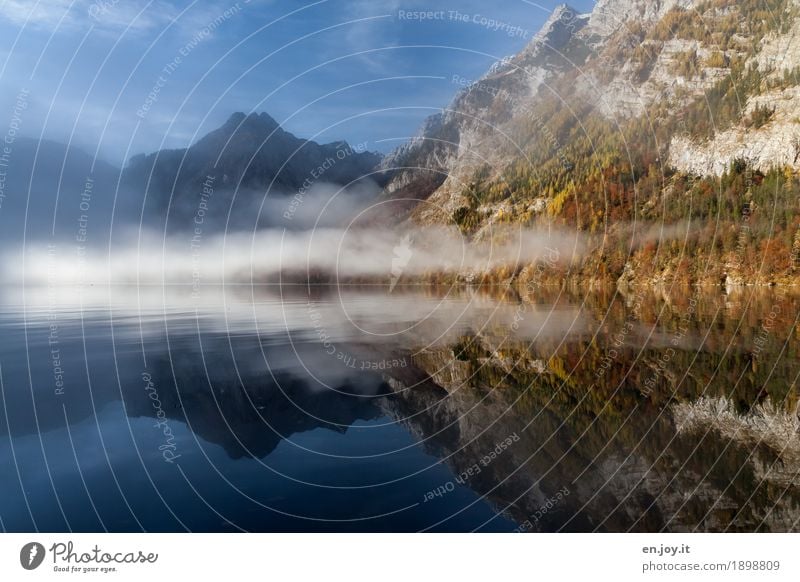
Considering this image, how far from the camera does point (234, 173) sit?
71.8 metres

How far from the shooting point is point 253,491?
25.7 feet

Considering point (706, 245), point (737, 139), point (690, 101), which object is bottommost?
point (706, 245)

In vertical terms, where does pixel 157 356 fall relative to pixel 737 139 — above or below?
below

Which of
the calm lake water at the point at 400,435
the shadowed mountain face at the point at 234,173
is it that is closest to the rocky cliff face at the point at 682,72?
the shadowed mountain face at the point at 234,173

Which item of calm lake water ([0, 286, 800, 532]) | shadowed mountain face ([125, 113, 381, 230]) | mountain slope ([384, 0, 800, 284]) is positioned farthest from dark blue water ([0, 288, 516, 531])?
mountain slope ([384, 0, 800, 284])

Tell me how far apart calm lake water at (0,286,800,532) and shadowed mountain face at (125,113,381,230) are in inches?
399

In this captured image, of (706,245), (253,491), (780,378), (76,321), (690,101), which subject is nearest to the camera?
(253,491)

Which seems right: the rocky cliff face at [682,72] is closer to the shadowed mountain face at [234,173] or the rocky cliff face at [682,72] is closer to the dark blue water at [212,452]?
the shadowed mountain face at [234,173]

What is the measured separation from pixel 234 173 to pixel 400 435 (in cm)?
6832

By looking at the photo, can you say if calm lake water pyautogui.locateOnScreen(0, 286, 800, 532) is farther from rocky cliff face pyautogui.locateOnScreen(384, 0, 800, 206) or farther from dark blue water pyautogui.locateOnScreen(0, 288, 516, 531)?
rocky cliff face pyautogui.locateOnScreen(384, 0, 800, 206)

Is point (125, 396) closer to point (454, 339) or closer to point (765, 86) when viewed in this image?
point (454, 339)

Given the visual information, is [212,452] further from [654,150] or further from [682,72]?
[682,72]

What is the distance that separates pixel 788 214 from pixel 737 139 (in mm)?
35935
